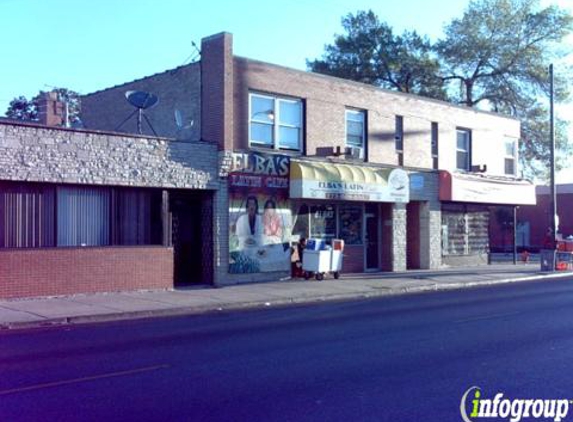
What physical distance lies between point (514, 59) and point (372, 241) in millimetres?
21542

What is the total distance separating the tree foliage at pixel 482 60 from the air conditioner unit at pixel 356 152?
20.9 meters

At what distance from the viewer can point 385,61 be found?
46500 mm

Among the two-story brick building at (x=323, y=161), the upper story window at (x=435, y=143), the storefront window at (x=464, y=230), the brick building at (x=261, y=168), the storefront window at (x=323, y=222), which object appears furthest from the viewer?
the storefront window at (x=464, y=230)

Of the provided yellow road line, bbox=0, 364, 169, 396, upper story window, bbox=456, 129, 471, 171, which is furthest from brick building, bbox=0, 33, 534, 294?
yellow road line, bbox=0, 364, 169, 396

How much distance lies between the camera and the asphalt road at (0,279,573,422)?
7.17 m

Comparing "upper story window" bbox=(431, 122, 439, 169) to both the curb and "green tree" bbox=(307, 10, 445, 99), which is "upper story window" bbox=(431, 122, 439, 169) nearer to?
the curb

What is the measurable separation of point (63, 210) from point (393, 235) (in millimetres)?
13041

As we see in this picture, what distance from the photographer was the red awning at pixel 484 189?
28766 mm

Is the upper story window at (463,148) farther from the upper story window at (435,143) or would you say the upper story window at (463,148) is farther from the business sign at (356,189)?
the business sign at (356,189)

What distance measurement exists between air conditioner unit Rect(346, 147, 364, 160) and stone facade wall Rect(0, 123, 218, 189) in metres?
5.24

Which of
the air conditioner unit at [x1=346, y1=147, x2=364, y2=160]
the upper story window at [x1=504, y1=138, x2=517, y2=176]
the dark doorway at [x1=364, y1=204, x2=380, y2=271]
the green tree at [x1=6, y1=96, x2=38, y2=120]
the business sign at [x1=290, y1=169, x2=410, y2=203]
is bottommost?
the dark doorway at [x1=364, y1=204, x2=380, y2=271]

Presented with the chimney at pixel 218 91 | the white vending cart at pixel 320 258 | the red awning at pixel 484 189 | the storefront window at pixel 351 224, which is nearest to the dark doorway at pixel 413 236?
the red awning at pixel 484 189

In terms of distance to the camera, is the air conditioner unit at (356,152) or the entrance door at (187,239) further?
the air conditioner unit at (356,152)

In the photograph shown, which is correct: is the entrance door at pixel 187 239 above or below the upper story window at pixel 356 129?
below
